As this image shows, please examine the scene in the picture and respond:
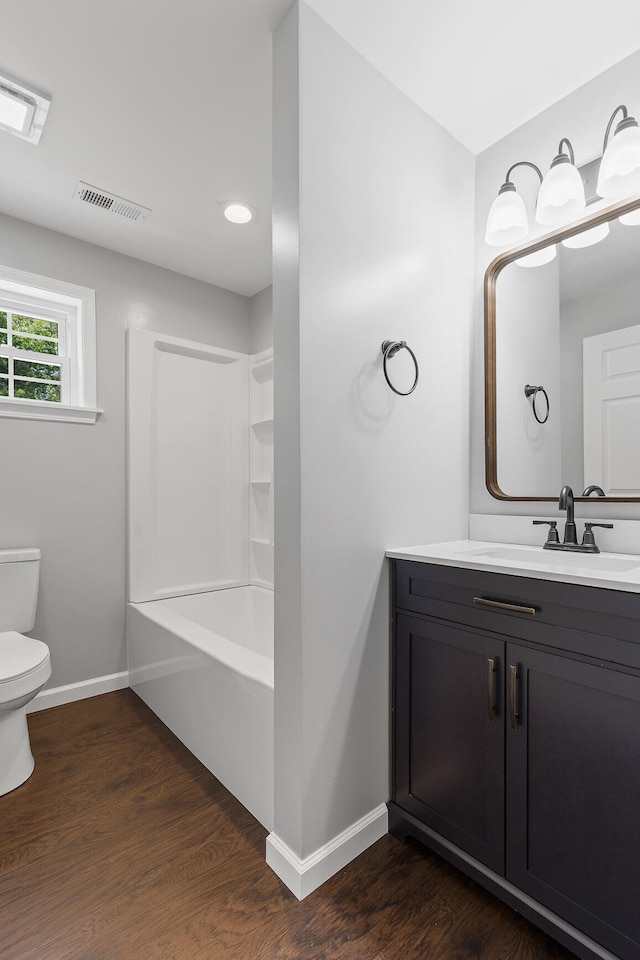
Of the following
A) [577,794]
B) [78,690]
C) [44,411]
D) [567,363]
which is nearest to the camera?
[577,794]

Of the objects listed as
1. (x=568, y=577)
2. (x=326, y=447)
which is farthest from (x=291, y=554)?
(x=568, y=577)

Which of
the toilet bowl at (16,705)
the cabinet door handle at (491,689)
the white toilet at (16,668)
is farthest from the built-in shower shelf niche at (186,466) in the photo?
the cabinet door handle at (491,689)

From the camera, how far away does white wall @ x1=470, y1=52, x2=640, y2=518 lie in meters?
1.55

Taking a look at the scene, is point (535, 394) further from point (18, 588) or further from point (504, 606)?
point (18, 588)

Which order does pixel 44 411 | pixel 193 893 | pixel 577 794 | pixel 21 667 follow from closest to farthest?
pixel 577 794 → pixel 193 893 → pixel 21 667 → pixel 44 411

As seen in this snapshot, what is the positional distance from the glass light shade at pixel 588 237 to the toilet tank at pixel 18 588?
2.60 m

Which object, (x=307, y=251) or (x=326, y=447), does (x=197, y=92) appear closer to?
(x=307, y=251)

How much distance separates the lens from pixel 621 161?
1.41 meters

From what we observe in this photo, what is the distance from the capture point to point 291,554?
Result: 1348 millimetres

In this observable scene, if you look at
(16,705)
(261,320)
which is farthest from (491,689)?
Result: (261,320)

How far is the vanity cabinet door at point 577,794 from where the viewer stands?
1.01 m

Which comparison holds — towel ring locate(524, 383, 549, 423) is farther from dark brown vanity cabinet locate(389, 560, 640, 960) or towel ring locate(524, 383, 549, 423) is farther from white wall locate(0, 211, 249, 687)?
white wall locate(0, 211, 249, 687)

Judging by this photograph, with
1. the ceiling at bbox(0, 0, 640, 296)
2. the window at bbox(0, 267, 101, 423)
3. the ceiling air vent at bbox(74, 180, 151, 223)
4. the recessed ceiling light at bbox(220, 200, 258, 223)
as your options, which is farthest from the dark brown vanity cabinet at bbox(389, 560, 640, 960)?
the ceiling air vent at bbox(74, 180, 151, 223)

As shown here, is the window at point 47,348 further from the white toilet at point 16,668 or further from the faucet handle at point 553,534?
the faucet handle at point 553,534
